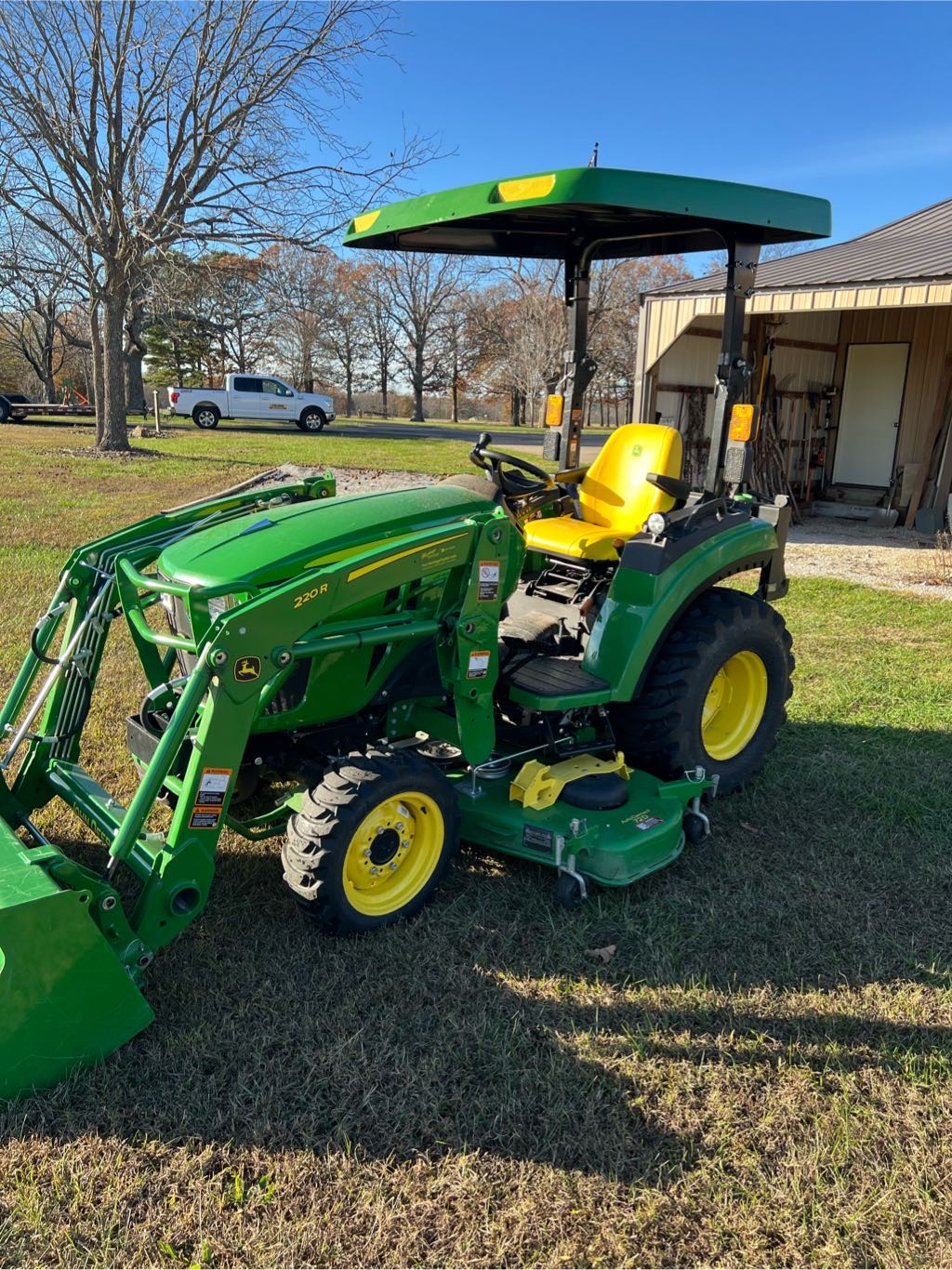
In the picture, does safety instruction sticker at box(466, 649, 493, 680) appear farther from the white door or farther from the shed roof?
the white door

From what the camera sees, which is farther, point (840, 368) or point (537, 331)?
point (537, 331)

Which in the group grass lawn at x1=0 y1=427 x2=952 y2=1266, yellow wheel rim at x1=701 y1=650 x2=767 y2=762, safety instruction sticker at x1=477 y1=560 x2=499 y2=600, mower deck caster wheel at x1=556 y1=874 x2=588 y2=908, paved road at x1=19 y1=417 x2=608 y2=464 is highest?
safety instruction sticker at x1=477 y1=560 x2=499 y2=600

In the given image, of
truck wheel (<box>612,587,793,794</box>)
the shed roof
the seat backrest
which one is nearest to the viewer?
truck wheel (<box>612,587,793,794</box>)

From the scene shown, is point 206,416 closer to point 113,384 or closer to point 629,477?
point 113,384

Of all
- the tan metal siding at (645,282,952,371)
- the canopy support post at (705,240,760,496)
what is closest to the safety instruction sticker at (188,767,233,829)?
the canopy support post at (705,240,760,496)

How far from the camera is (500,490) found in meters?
3.62

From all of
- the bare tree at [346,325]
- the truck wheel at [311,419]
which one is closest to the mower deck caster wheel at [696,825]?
the truck wheel at [311,419]

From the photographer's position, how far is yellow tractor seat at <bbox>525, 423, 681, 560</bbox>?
166 inches

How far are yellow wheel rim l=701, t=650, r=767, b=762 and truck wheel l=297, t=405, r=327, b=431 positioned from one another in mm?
26500

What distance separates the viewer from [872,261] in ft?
34.6

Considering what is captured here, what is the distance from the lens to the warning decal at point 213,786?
8.77ft

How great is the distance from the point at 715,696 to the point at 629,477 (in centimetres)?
112

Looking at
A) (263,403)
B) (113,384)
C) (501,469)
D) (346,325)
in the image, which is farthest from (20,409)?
(501,469)

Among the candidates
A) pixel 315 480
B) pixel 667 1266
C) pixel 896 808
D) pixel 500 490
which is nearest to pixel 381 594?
pixel 500 490
